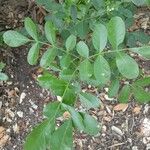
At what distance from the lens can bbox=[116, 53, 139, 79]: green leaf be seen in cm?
96

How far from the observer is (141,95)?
1.20 metres

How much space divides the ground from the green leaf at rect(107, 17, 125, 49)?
1.10 metres

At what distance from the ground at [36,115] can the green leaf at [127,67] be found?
3.60ft

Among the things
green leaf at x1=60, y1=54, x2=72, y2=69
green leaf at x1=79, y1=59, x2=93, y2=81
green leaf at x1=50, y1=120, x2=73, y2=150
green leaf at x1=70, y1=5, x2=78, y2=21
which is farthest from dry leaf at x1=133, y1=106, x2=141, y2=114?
green leaf at x1=50, y1=120, x2=73, y2=150

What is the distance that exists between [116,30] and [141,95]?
0.29 meters

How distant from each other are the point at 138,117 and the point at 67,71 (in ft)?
3.31

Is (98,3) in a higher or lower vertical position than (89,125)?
higher

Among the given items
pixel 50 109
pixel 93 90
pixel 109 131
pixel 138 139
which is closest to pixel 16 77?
pixel 93 90

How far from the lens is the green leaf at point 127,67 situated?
37.8 inches

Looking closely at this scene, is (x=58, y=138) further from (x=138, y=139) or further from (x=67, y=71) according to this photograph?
(x=138, y=139)

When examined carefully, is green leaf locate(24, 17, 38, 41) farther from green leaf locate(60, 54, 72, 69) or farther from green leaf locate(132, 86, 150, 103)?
green leaf locate(132, 86, 150, 103)

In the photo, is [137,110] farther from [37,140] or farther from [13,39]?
[37,140]

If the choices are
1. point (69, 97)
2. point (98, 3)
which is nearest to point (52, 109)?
point (69, 97)

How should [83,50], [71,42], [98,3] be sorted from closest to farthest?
[83,50], [71,42], [98,3]
